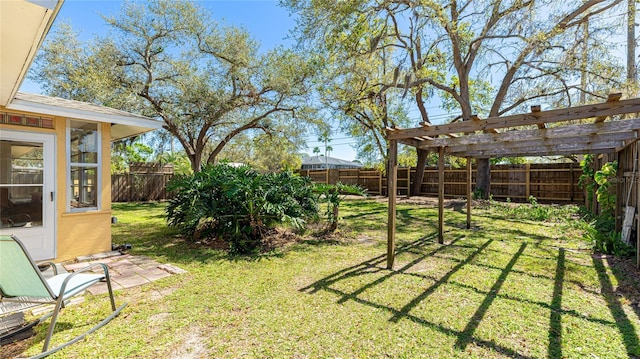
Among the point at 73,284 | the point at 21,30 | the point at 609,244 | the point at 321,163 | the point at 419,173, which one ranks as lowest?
the point at 609,244

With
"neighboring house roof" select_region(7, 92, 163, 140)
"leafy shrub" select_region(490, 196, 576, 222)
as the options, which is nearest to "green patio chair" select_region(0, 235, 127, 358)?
"neighboring house roof" select_region(7, 92, 163, 140)

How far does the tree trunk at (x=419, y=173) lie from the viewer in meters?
14.6

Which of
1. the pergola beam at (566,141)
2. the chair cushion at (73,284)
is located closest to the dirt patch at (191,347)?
the chair cushion at (73,284)

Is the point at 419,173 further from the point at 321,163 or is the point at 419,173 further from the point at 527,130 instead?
the point at 321,163

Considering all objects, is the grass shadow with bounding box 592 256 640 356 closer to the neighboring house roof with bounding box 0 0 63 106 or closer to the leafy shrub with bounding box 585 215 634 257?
the leafy shrub with bounding box 585 215 634 257

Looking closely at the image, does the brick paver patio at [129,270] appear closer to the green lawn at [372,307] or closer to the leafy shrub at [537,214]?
the green lawn at [372,307]

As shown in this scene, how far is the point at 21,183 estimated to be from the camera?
4164mm

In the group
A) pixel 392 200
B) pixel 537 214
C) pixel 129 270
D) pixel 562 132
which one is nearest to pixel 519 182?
pixel 537 214

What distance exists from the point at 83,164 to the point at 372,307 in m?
4.73

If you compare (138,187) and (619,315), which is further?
(138,187)

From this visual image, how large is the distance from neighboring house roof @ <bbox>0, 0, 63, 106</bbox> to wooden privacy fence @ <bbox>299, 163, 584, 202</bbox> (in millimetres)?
6851

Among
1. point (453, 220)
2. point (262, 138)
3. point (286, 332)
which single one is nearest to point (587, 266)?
point (453, 220)

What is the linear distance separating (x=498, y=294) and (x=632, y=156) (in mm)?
4178

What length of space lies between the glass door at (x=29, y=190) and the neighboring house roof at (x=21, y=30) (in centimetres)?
141
